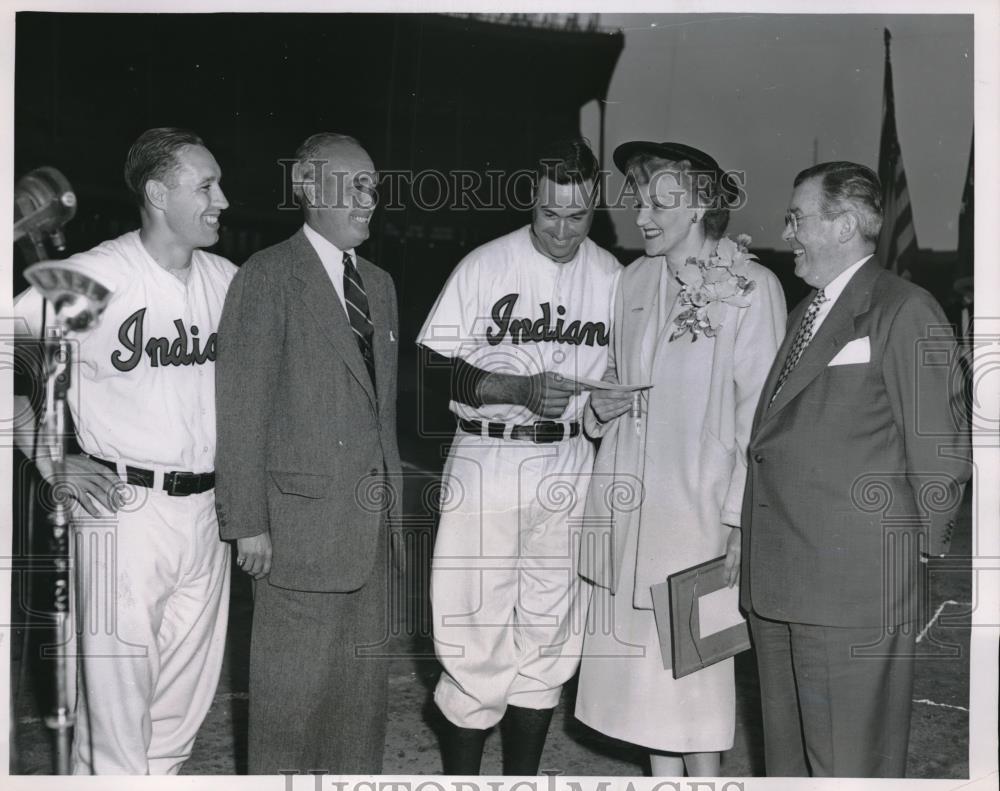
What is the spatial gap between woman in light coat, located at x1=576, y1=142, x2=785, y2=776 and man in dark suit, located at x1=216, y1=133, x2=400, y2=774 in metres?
0.74

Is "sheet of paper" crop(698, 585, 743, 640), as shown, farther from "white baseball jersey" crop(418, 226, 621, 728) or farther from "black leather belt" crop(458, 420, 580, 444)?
"black leather belt" crop(458, 420, 580, 444)

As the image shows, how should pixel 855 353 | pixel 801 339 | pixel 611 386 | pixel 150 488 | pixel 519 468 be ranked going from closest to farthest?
pixel 855 353, pixel 801 339, pixel 150 488, pixel 611 386, pixel 519 468

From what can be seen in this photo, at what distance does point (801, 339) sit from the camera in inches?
132

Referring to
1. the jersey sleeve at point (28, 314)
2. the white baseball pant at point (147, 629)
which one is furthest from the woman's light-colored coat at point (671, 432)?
the jersey sleeve at point (28, 314)

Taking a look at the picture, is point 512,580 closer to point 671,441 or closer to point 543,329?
point 671,441

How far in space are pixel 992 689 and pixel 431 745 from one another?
1.92 metres

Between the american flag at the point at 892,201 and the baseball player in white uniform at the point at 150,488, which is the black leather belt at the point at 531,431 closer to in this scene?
the baseball player in white uniform at the point at 150,488

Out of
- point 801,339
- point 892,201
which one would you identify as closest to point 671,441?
point 801,339

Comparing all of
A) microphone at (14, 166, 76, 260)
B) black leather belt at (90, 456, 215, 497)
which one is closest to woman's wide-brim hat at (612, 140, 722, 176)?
black leather belt at (90, 456, 215, 497)

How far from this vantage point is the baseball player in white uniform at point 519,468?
3.69 m

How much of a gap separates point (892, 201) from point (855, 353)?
0.71 meters

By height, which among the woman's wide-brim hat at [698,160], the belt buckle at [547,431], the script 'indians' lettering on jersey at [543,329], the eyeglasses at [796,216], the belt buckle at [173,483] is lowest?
the belt buckle at [173,483]

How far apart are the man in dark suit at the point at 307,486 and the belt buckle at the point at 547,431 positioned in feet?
1.58

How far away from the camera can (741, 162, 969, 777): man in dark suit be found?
3230 millimetres
